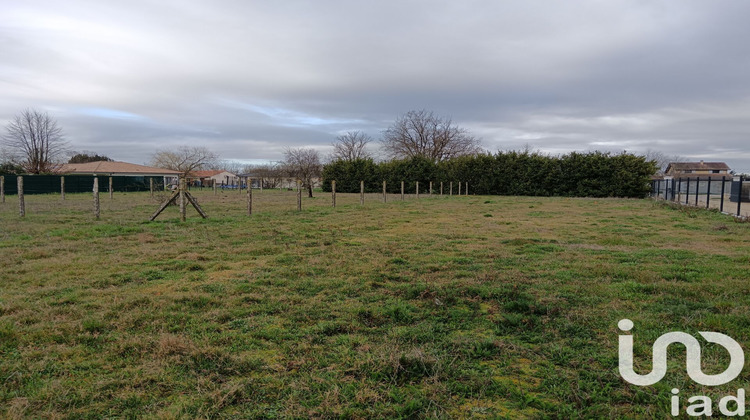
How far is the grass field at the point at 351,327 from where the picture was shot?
2.10 meters

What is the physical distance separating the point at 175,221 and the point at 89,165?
56.8 m

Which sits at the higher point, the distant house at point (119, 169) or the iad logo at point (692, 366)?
the distant house at point (119, 169)

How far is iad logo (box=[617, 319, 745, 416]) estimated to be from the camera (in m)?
2.03

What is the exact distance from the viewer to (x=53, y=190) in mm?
27922

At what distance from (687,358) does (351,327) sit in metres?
2.26

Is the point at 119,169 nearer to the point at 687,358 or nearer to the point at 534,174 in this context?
the point at 534,174

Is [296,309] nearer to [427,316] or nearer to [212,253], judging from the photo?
[427,316]

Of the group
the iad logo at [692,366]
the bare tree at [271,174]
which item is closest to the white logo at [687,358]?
the iad logo at [692,366]

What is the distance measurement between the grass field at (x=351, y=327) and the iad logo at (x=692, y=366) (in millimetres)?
57

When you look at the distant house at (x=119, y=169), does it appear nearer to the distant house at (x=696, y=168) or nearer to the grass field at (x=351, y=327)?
the grass field at (x=351, y=327)

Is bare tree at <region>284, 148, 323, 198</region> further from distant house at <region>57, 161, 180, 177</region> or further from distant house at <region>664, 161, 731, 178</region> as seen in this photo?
distant house at <region>664, 161, 731, 178</region>

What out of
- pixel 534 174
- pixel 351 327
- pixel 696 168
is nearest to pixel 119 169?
pixel 534 174

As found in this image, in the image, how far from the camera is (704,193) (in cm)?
2270

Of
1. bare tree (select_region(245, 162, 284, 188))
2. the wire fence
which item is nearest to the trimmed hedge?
the wire fence
